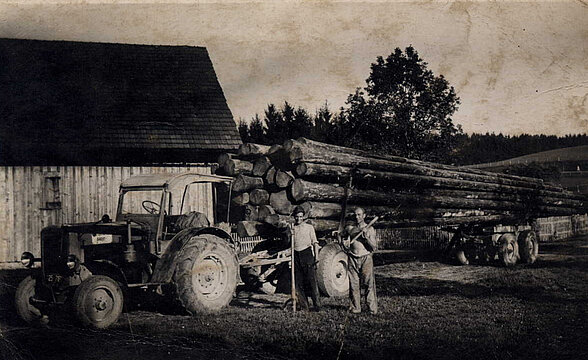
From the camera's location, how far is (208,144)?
15.1 meters

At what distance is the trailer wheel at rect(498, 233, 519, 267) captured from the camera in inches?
517

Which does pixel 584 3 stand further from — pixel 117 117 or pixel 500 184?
pixel 117 117

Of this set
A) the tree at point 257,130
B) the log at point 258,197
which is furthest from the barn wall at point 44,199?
the log at point 258,197

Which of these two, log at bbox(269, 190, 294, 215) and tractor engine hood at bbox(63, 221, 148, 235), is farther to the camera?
log at bbox(269, 190, 294, 215)

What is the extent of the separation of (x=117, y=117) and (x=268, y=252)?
8024 millimetres

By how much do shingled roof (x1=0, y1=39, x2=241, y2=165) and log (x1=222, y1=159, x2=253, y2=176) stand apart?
5905 mm

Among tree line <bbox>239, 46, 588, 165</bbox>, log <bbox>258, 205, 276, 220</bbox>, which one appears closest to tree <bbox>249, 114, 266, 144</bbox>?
tree line <bbox>239, 46, 588, 165</bbox>

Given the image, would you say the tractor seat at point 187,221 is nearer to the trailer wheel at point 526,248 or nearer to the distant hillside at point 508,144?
the distant hillside at point 508,144

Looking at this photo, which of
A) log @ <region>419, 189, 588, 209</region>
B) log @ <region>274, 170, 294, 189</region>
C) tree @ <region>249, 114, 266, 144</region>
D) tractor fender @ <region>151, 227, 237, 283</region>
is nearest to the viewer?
tractor fender @ <region>151, 227, 237, 283</region>

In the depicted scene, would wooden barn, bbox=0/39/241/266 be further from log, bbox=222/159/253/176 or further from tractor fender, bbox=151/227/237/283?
tractor fender, bbox=151/227/237/283

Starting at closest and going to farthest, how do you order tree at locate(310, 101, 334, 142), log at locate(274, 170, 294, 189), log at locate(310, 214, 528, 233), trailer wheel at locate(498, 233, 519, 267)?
log at locate(274, 170, 294, 189)
log at locate(310, 214, 528, 233)
tree at locate(310, 101, 334, 142)
trailer wheel at locate(498, 233, 519, 267)

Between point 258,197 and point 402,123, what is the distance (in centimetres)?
534

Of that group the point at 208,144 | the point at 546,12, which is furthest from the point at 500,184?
the point at 208,144

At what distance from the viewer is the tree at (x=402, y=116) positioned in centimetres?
1036
